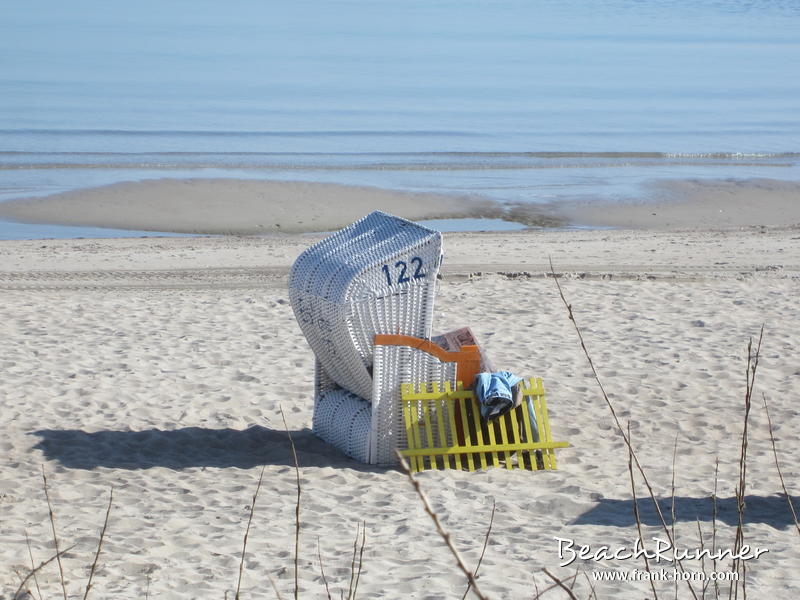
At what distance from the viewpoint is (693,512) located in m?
5.54

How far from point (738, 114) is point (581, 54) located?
33.4 m

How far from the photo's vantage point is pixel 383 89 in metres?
46.7

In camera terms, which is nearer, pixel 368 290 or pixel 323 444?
pixel 368 290

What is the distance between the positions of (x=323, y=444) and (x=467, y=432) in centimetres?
109

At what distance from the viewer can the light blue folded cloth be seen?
6137mm

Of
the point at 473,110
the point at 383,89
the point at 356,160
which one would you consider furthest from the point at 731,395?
the point at 383,89

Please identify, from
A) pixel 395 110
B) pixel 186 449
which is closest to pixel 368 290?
pixel 186 449

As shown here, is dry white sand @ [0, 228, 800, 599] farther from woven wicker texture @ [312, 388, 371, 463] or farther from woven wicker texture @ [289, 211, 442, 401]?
woven wicker texture @ [289, 211, 442, 401]

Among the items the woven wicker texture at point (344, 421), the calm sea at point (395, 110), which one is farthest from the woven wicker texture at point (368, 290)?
the calm sea at point (395, 110)

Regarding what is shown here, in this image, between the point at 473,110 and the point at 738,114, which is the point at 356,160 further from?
the point at 738,114

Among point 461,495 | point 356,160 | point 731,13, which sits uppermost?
point 731,13

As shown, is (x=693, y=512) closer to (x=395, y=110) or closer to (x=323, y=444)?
(x=323, y=444)

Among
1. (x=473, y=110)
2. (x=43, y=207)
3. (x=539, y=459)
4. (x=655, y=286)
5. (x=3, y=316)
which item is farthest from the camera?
(x=473, y=110)

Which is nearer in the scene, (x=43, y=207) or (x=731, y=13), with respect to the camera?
(x=43, y=207)
